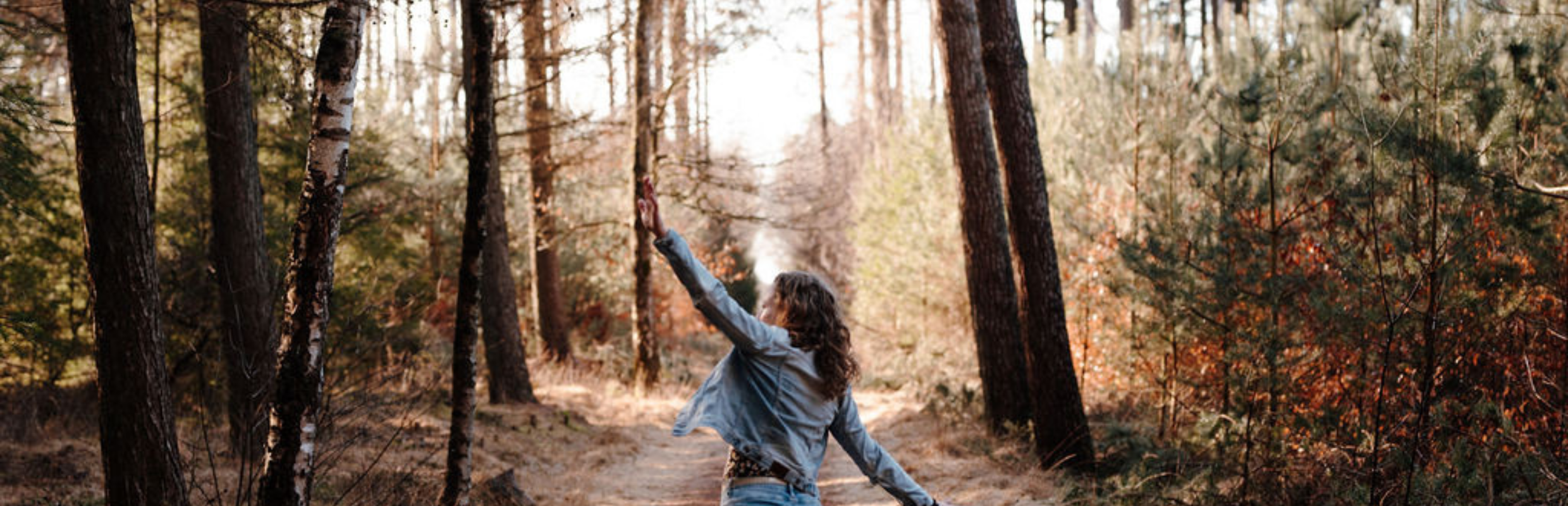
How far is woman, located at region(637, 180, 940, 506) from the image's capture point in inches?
129

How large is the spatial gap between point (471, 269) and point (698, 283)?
390 cm

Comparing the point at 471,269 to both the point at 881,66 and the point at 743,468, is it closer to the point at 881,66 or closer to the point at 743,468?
the point at 743,468

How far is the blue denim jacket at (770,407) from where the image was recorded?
3.36 meters

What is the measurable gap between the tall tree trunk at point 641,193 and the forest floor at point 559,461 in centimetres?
178

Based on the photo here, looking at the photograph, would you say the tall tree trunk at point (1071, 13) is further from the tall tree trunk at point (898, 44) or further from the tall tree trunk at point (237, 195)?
the tall tree trunk at point (237, 195)

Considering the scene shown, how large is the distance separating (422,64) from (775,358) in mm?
10838

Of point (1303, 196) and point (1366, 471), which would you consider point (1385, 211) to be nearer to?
point (1303, 196)

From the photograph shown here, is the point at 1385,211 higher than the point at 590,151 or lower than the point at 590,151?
lower

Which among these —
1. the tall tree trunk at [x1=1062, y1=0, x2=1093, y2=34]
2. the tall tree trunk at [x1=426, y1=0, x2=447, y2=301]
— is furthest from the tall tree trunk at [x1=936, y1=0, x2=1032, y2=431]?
the tall tree trunk at [x1=1062, y1=0, x2=1093, y2=34]

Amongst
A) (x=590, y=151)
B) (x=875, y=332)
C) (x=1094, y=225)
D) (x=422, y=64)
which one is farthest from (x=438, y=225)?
(x=1094, y=225)

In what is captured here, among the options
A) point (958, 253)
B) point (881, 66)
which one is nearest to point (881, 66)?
point (881, 66)

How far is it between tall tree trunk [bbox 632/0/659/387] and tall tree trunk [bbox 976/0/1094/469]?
7.10 meters

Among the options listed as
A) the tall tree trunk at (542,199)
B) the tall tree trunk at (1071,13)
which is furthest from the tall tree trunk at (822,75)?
the tall tree trunk at (542,199)

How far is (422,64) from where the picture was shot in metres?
13.0
